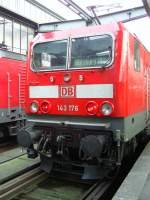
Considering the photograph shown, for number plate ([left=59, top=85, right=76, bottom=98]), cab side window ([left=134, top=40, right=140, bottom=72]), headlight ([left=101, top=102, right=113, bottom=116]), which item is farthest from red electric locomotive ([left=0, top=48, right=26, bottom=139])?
headlight ([left=101, top=102, right=113, bottom=116])

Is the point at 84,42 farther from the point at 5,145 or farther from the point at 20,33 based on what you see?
the point at 20,33

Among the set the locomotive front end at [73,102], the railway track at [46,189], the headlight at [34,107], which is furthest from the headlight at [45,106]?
the railway track at [46,189]

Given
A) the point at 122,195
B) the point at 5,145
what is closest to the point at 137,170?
the point at 122,195

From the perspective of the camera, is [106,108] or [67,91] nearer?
[106,108]

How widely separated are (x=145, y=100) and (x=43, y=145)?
119 inches

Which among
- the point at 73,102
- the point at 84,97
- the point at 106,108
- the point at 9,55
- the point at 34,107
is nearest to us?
the point at 106,108

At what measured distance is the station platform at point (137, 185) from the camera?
4879mm

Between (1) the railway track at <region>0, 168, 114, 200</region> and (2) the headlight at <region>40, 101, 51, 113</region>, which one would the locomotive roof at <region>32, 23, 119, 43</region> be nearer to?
(2) the headlight at <region>40, 101, 51, 113</region>

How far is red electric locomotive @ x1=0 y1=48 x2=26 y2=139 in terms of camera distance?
1027 cm

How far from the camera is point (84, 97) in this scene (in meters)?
6.41

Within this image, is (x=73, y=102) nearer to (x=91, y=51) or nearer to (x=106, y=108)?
(x=106, y=108)

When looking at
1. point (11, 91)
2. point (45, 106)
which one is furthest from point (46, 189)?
point (11, 91)

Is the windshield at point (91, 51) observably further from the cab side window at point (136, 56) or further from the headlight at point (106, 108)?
the cab side window at point (136, 56)

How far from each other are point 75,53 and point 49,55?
2.04 feet
